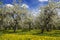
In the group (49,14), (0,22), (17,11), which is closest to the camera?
(49,14)

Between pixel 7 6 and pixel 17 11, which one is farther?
pixel 7 6

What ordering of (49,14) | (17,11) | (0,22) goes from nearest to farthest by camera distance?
(49,14) < (17,11) < (0,22)

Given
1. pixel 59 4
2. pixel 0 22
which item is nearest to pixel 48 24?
pixel 59 4

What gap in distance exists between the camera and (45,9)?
209 feet

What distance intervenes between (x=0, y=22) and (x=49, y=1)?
42087 mm

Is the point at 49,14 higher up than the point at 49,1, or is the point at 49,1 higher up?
the point at 49,1

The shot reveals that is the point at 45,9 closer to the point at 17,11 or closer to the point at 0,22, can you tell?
the point at 17,11

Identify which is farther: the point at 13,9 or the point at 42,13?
the point at 13,9

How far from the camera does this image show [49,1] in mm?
65250

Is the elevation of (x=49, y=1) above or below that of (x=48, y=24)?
above

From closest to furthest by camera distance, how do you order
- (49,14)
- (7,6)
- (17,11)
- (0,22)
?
(49,14) < (17,11) < (7,6) < (0,22)

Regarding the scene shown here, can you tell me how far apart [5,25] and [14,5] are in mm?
28168

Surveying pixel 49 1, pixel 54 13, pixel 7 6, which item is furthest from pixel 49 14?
pixel 7 6

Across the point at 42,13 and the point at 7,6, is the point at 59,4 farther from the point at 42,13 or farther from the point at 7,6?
the point at 7,6
